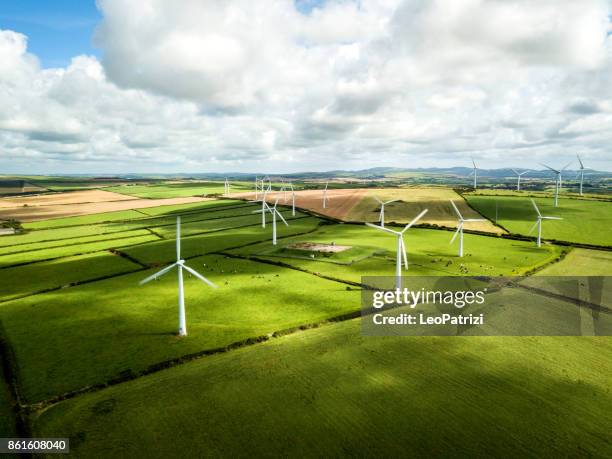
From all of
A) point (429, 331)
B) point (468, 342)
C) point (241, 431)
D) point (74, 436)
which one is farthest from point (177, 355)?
point (468, 342)

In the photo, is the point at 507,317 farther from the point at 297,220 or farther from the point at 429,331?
the point at 297,220

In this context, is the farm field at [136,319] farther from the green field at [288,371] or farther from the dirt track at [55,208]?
the dirt track at [55,208]

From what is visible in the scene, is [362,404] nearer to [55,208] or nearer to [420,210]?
[420,210]

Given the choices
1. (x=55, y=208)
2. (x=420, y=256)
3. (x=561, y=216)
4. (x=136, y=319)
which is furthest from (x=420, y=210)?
(x=55, y=208)

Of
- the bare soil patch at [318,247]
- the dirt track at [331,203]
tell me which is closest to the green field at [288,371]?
the bare soil patch at [318,247]

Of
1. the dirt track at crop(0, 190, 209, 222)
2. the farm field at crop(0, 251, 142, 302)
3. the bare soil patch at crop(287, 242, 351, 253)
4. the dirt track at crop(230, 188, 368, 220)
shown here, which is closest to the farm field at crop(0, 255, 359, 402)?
the farm field at crop(0, 251, 142, 302)

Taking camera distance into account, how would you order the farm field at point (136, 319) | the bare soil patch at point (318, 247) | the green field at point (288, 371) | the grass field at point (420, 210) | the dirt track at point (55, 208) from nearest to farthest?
the green field at point (288, 371)
the farm field at point (136, 319)
the bare soil patch at point (318, 247)
the grass field at point (420, 210)
the dirt track at point (55, 208)

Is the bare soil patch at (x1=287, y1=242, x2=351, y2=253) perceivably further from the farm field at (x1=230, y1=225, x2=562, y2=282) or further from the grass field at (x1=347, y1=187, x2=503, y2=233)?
the grass field at (x1=347, y1=187, x2=503, y2=233)

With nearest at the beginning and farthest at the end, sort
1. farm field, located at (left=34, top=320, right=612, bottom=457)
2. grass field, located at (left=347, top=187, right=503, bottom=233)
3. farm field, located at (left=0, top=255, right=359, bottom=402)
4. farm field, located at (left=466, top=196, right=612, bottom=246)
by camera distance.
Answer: farm field, located at (left=34, top=320, right=612, bottom=457) < farm field, located at (left=0, top=255, right=359, bottom=402) < farm field, located at (left=466, top=196, right=612, bottom=246) < grass field, located at (left=347, top=187, right=503, bottom=233)
